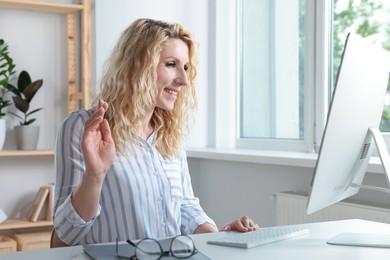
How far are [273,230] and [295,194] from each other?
1253mm

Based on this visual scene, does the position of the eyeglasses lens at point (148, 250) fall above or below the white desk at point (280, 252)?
above

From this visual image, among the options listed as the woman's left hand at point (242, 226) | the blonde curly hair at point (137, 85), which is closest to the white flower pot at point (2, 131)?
the blonde curly hair at point (137, 85)

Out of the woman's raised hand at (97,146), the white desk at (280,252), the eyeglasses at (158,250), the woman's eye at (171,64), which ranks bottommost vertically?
the white desk at (280,252)

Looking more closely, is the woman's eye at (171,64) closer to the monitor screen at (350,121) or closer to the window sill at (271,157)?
the monitor screen at (350,121)

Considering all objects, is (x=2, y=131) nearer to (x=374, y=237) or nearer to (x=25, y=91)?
(x=25, y=91)

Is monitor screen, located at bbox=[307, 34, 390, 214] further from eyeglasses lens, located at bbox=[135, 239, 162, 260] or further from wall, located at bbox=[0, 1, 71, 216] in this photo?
wall, located at bbox=[0, 1, 71, 216]

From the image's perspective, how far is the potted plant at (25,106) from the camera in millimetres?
3240

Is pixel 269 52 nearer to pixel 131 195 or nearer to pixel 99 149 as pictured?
pixel 131 195

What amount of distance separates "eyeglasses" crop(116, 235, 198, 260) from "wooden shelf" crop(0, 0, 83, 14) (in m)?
2.14

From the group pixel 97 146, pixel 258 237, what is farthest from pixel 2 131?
pixel 258 237

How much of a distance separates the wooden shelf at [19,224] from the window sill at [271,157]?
3.08ft

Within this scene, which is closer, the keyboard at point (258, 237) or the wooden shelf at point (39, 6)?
the keyboard at point (258, 237)

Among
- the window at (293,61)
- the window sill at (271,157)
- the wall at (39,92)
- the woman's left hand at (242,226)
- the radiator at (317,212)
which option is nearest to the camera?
the woman's left hand at (242,226)

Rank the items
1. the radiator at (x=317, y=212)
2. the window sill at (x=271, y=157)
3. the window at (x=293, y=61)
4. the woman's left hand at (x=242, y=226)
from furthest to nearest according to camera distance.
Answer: the window at (x=293, y=61) < the window sill at (x=271, y=157) < the radiator at (x=317, y=212) < the woman's left hand at (x=242, y=226)
